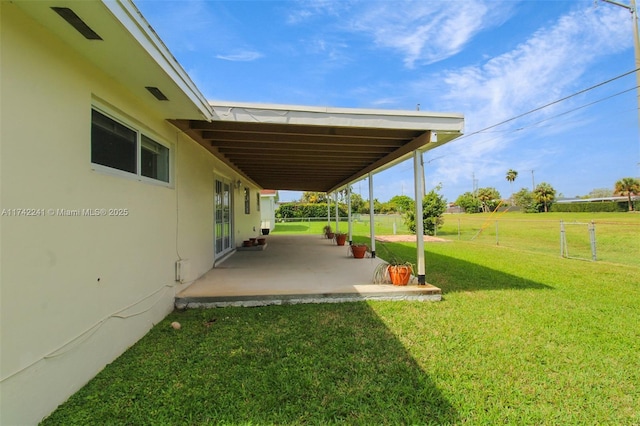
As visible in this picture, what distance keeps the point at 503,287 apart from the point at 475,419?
4.20m

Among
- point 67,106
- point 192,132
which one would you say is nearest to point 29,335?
point 67,106

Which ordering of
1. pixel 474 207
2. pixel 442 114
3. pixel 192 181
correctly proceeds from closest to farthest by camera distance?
pixel 442 114
pixel 192 181
pixel 474 207

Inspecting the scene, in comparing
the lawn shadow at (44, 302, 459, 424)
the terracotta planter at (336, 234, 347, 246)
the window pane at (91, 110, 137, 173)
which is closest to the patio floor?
the lawn shadow at (44, 302, 459, 424)

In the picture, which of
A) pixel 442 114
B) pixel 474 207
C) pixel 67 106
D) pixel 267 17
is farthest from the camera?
pixel 474 207

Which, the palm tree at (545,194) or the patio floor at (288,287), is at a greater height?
the palm tree at (545,194)

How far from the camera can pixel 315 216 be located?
3384cm

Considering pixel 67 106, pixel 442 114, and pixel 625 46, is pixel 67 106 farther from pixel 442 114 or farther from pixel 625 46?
pixel 625 46

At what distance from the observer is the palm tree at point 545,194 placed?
159ft

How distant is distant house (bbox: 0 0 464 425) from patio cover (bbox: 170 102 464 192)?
26 millimetres

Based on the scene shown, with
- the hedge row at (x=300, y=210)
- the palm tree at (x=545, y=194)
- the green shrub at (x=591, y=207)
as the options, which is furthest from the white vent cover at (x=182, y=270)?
the palm tree at (x=545, y=194)

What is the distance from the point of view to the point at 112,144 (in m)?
2.98

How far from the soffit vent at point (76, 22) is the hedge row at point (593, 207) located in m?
58.7

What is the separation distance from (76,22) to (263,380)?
9.80ft

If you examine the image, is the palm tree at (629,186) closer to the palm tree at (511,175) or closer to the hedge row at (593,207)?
the hedge row at (593,207)
